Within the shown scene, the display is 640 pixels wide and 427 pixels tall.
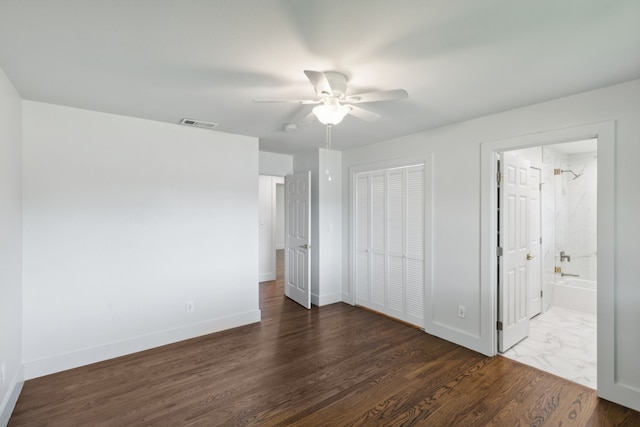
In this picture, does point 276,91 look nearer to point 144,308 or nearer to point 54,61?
point 54,61

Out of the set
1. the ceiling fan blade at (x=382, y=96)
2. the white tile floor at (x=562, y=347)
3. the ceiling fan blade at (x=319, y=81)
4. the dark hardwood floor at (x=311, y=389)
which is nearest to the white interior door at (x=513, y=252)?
the white tile floor at (x=562, y=347)

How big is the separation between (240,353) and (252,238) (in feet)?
4.55

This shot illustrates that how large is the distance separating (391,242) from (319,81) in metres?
2.75

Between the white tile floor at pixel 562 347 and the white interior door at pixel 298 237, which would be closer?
the white tile floor at pixel 562 347

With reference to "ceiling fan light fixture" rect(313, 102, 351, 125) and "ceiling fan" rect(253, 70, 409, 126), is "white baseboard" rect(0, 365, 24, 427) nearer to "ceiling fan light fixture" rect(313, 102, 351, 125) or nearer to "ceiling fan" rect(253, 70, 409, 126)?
"ceiling fan" rect(253, 70, 409, 126)

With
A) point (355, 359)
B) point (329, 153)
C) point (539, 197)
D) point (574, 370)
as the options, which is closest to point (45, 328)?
point (355, 359)

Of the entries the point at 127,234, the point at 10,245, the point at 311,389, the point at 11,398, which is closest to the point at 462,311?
the point at 311,389

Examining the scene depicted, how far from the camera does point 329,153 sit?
4.50 meters

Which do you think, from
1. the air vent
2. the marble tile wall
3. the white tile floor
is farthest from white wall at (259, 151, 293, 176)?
the marble tile wall

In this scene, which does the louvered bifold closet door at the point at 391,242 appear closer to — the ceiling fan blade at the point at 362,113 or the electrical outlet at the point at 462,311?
the electrical outlet at the point at 462,311

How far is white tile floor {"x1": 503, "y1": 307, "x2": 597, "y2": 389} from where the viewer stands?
267 centimetres

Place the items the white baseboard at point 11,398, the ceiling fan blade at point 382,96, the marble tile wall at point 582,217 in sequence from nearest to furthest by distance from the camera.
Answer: the ceiling fan blade at point 382,96 → the white baseboard at point 11,398 → the marble tile wall at point 582,217

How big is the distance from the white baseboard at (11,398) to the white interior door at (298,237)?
2.94 metres

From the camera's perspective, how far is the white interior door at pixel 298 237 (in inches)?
170
